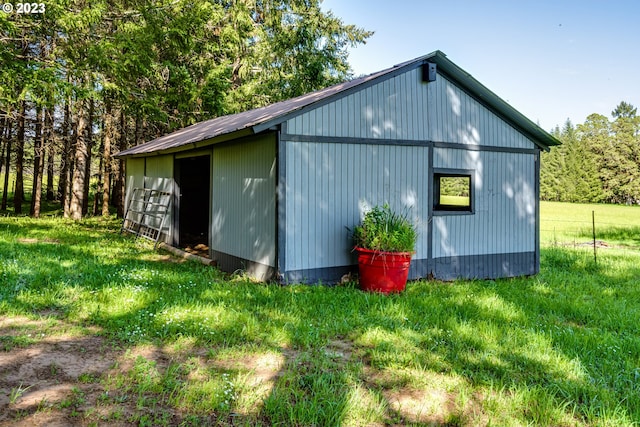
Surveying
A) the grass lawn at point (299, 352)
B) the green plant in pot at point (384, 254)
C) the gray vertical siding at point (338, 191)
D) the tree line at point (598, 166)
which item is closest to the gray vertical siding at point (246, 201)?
the gray vertical siding at point (338, 191)

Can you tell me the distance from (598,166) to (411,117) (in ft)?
194

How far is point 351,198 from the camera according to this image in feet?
24.9

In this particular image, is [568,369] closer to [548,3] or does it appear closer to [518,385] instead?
[518,385]

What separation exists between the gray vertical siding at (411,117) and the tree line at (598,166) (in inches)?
2092

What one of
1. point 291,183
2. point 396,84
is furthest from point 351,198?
point 396,84

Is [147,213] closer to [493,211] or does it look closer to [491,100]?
[493,211]

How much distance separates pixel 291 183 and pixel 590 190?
6131 centimetres

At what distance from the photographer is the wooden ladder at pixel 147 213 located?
1118 cm

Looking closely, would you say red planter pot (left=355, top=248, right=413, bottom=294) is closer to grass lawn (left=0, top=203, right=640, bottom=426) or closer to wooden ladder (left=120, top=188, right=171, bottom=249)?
grass lawn (left=0, top=203, right=640, bottom=426)

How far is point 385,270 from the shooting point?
674 centimetres

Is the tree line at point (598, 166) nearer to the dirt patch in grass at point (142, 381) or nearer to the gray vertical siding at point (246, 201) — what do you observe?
the gray vertical siding at point (246, 201)

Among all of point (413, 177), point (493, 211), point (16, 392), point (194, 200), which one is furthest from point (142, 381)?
point (194, 200)

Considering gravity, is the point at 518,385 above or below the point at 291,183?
below

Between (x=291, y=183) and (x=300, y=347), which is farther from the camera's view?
(x=291, y=183)
